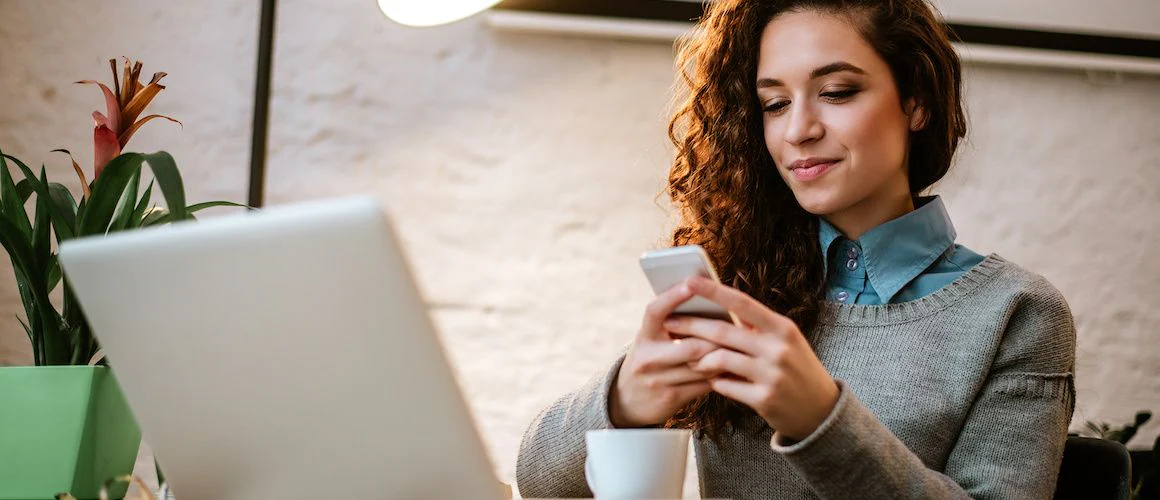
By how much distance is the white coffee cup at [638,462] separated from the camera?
0.77 meters

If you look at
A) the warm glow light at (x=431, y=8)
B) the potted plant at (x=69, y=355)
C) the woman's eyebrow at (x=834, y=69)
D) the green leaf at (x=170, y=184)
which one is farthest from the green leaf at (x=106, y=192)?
the woman's eyebrow at (x=834, y=69)

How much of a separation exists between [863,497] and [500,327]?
4.70 ft

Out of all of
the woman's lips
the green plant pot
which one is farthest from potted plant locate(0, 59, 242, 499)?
the woman's lips

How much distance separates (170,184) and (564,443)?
0.53 m

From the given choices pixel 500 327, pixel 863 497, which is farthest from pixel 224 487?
pixel 500 327

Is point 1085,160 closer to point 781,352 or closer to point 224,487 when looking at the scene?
point 781,352

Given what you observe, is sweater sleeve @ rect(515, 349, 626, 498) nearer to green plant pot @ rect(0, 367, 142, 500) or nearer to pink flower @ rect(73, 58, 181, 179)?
green plant pot @ rect(0, 367, 142, 500)

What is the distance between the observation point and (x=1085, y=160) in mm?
2486

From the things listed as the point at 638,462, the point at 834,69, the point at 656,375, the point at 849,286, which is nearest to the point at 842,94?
the point at 834,69

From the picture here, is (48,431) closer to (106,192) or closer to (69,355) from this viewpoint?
(69,355)

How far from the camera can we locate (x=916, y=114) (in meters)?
1.34

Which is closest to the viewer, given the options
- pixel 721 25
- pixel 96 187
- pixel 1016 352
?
pixel 96 187

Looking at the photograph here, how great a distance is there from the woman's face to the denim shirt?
0.21 feet

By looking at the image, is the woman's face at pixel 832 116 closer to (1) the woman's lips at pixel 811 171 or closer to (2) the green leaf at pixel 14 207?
(1) the woman's lips at pixel 811 171
